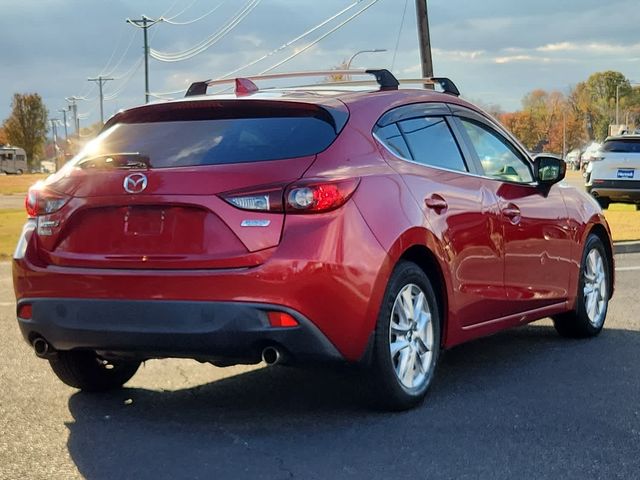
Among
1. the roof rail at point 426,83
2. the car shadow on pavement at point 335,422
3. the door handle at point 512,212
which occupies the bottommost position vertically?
the car shadow on pavement at point 335,422

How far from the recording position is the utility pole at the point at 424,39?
23.9 meters

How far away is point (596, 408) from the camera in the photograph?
521 cm

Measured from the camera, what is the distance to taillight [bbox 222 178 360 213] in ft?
15.0

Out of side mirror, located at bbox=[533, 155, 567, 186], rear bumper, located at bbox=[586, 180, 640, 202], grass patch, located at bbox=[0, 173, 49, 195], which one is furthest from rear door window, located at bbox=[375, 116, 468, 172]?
grass patch, located at bbox=[0, 173, 49, 195]

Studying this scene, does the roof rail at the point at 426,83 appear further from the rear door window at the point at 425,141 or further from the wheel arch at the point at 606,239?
the wheel arch at the point at 606,239

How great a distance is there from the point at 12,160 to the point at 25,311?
417ft

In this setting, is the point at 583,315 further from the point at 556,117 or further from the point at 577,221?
the point at 556,117

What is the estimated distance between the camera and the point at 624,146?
72.5 ft

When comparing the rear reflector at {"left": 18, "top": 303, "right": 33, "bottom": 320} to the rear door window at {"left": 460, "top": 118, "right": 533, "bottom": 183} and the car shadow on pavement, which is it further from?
the rear door window at {"left": 460, "top": 118, "right": 533, "bottom": 183}

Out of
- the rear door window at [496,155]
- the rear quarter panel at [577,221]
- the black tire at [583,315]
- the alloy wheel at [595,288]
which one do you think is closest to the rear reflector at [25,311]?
the rear door window at [496,155]

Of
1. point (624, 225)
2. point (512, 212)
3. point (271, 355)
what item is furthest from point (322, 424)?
point (624, 225)

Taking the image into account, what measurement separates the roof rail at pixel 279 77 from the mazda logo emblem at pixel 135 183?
0.98 m

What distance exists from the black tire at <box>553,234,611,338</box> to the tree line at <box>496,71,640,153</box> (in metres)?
138

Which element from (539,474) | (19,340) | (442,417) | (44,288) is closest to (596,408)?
(442,417)
